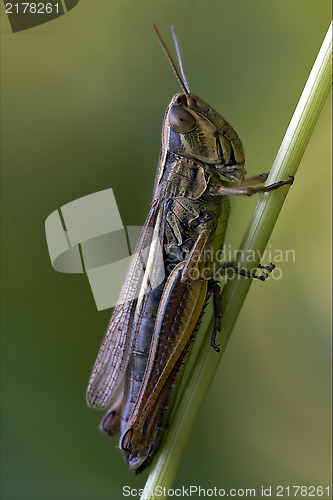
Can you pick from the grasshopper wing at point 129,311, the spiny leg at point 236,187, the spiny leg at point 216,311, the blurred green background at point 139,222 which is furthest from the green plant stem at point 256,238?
the blurred green background at point 139,222

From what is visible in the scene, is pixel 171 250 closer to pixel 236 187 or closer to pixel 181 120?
pixel 236 187

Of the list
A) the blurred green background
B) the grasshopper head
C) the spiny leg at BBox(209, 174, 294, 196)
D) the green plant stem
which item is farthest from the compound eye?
the green plant stem

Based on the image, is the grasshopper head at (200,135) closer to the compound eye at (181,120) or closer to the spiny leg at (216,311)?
the compound eye at (181,120)

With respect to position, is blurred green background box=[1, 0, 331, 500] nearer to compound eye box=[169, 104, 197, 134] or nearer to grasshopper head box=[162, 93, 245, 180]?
grasshopper head box=[162, 93, 245, 180]

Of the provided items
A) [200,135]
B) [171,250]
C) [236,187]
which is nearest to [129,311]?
[171,250]

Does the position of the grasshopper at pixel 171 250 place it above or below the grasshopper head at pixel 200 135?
below
